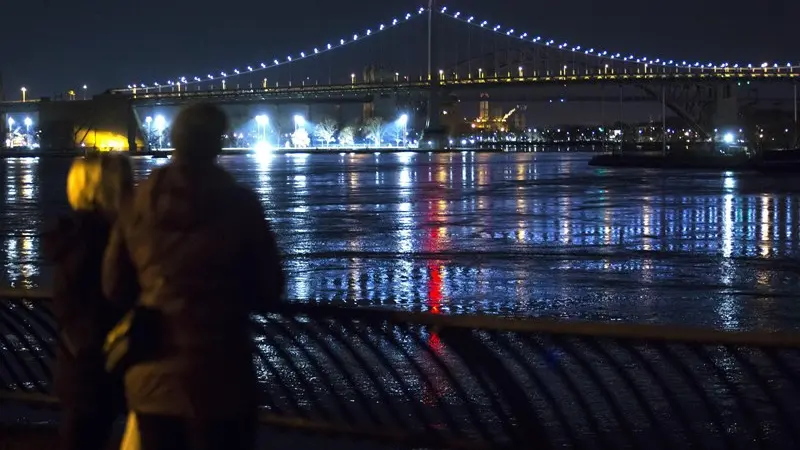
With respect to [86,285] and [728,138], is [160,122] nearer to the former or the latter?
[728,138]

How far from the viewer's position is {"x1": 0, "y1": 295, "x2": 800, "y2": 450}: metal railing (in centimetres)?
464

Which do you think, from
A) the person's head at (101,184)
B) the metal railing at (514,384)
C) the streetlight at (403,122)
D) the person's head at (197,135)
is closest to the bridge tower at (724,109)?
the streetlight at (403,122)

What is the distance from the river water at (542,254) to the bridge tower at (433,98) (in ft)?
304

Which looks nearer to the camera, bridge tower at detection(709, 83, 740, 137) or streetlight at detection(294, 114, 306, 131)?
bridge tower at detection(709, 83, 740, 137)

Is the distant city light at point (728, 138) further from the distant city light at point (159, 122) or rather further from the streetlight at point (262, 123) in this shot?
the streetlight at point (262, 123)

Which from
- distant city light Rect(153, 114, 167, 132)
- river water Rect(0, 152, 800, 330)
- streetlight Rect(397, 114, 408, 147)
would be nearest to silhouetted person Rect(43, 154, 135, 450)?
river water Rect(0, 152, 800, 330)

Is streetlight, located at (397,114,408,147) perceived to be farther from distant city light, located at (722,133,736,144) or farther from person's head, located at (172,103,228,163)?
person's head, located at (172,103,228,163)

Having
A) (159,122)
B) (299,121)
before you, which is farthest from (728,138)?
(299,121)

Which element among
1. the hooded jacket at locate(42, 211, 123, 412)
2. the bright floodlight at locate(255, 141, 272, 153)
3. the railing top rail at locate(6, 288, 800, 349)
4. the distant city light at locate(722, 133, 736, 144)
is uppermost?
the hooded jacket at locate(42, 211, 123, 412)

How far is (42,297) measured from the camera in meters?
5.65

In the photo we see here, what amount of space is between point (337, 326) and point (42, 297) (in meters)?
1.54

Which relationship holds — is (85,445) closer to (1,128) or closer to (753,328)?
(753,328)

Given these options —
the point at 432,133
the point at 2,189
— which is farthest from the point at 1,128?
the point at 2,189

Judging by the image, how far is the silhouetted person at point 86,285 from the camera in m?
3.85
